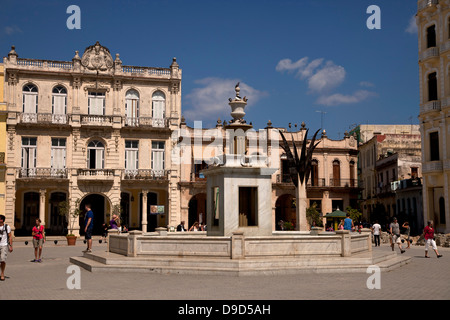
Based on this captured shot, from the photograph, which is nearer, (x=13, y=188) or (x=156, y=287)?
(x=156, y=287)

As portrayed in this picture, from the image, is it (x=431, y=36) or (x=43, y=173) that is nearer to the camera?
(x=431, y=36)

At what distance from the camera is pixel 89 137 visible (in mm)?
41656

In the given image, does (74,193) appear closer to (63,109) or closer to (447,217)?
(63,109)

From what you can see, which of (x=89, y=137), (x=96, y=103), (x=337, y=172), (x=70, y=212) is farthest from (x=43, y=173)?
(x=337, y=172)

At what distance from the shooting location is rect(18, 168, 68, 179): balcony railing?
1576 inches

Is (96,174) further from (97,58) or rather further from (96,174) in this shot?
(97,58)

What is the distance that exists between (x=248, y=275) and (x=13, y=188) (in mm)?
30511

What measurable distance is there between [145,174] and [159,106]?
570cm

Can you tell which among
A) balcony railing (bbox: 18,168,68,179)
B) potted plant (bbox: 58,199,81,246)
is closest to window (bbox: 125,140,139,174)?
balcony railing (bbox: 18,168,68,179)

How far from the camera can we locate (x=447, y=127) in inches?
1323

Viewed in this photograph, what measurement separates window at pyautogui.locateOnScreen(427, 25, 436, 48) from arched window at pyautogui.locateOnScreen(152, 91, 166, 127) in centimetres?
2045

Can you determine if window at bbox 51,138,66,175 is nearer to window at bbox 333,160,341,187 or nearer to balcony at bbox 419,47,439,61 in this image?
window at bbox 333,160,341,187
